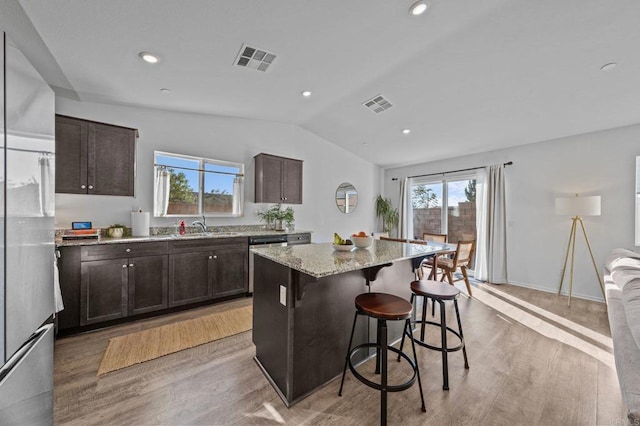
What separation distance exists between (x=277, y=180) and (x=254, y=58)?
2095 millimetres

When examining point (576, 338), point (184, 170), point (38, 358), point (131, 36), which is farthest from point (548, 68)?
point (184, 170)

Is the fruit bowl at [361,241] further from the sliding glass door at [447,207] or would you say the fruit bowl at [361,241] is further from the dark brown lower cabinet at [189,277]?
the sliding glass door at [447,207]

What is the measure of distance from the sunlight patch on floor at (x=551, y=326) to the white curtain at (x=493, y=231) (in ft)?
2.34

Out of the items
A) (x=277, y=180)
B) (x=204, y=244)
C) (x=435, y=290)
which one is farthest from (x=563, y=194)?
(x=204, y=244)

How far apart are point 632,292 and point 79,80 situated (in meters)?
5.34

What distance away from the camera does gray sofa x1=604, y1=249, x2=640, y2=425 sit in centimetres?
115

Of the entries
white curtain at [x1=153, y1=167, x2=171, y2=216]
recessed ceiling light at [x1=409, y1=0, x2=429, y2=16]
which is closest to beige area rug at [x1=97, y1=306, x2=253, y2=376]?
white curtain at [x1=153, y1=167, x2=171, y2=216]

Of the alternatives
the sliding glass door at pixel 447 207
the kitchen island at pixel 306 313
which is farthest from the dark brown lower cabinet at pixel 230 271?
the sliding glass door at pixel 447 207

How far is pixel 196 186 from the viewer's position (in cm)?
386

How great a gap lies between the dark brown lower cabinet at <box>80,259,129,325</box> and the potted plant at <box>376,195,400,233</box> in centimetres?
529

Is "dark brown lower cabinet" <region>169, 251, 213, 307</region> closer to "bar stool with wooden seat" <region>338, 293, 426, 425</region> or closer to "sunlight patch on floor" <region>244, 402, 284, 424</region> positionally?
"sunlight patch on floor" <region>244, 402, 284, 424</region>

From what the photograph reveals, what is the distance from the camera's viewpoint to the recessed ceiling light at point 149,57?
2252 millimetres

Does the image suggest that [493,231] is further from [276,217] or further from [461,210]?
[276,217]

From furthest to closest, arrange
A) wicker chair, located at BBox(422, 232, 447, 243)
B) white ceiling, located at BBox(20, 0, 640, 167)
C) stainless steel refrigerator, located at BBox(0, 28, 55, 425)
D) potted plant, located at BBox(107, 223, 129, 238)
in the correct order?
1. wicker chair, located at BBox(422, 232, 447, 243)
2. potted plant, located at BBox(107, 223, 129, 238)
3. white ceiling, located at BBox(20, 0, 640, 167)
4. stainless steel refrigerator, located at BBox(0, 28, 55, 425)
